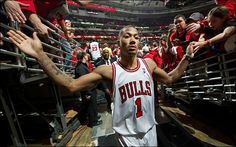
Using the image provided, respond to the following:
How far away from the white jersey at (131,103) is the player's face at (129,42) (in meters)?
0.26

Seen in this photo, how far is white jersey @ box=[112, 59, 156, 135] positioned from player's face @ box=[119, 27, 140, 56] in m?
0.26

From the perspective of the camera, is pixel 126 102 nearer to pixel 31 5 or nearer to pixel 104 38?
pixel 31 5

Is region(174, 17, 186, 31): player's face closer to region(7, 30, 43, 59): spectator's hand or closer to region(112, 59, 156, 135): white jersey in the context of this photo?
region(112, 59, 156, 135): white jersey

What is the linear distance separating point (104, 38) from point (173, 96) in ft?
102

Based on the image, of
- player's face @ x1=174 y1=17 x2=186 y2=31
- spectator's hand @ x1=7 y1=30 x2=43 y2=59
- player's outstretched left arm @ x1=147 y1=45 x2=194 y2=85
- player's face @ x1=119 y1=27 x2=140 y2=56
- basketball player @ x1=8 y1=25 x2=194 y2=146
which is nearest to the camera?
spectator's hand @ x1=7 y1=30 x2=43 y2=59

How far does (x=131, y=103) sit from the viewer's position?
2744mm

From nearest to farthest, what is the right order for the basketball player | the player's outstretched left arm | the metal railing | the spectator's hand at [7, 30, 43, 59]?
1. the spectator's hand at [7, 30, 43, 59]
2. the basketball player
3. the player's outstretched left arm
4. the metal railing

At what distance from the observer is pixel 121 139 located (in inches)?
110

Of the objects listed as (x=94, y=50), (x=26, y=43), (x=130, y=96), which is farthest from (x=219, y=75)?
(x=94, y=50)

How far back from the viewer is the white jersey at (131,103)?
274 centimetres

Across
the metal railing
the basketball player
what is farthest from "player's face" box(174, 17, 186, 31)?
the basketball player

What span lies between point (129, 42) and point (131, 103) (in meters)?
0.74

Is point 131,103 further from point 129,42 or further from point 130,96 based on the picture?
point 129,42

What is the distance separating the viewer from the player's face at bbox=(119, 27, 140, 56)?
9.48 feet
